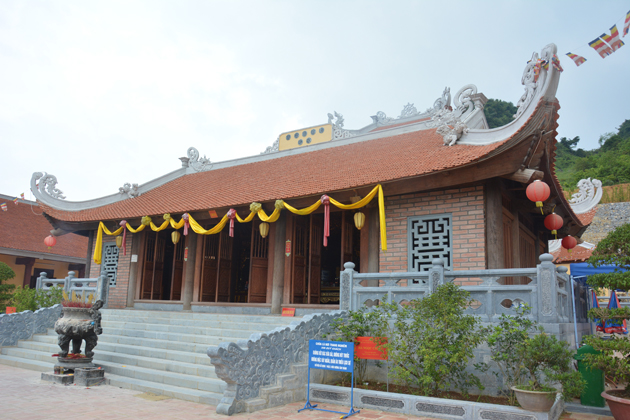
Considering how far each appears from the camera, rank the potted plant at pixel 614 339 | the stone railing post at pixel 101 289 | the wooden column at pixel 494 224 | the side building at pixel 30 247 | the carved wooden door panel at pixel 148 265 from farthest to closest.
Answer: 1. the side building at pixel 30 247
2. the carved wooden door panel at pixel 148 265
3. the stone railing post at pixel 101 289
4. the wooden column at pixel 494 224
5. the potted plant at pixel 614 339

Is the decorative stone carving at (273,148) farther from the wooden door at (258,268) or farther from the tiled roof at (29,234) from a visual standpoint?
the tiled roof at (29,234)

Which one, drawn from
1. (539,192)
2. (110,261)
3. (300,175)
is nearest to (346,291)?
(539,192)

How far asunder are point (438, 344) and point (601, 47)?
14.7ft

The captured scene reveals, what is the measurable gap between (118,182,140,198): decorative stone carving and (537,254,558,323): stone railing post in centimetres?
1103

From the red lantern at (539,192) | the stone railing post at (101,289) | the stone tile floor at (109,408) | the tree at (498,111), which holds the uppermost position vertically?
the tree at (498,111)

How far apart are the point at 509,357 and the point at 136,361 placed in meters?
5.69

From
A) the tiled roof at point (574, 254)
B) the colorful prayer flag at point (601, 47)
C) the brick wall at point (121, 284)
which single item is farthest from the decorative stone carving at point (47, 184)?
the tiled roof at point (574, 254)

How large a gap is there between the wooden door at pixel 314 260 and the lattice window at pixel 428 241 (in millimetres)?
2687

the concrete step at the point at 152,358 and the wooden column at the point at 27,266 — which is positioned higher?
the wooden column at the point at 27,266

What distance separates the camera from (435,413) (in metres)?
5.45

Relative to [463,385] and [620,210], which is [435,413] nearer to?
[463,385]

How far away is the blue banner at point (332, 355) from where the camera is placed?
5.65 meters

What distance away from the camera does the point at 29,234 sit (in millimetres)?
18266

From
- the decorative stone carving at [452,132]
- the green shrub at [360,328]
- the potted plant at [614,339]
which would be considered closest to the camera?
the potted plant at [614,339]
